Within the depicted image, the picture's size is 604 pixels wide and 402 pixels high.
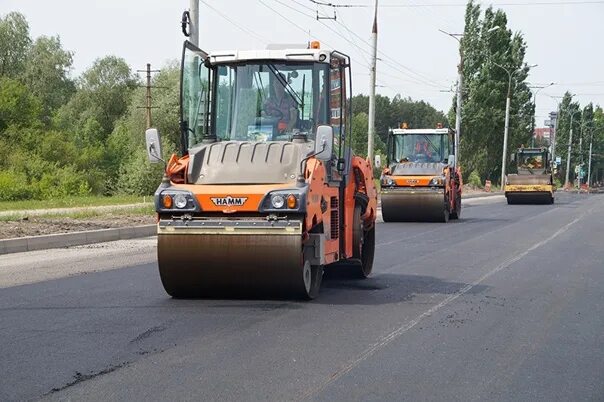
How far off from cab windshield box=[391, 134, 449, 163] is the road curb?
29.6 feet

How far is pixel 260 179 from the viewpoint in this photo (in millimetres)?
9492

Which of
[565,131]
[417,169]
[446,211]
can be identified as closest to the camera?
[417,169]

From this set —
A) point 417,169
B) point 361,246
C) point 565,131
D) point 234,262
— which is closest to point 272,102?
point 234,262

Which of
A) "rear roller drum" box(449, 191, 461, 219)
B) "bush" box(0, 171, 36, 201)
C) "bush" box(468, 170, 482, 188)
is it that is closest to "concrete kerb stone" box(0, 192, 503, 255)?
"rear roller drum" box(449, 191, 461, 219)

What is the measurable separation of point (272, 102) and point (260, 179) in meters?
1.29

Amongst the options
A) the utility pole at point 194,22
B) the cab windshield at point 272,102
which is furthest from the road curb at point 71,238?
the cab windshield at point 272,102

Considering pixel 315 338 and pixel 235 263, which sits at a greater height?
pixel 235 263

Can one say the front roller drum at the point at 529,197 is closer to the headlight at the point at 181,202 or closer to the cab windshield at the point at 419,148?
the cab windshield at the point at 419,148

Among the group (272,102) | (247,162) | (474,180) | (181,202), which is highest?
(272,102)

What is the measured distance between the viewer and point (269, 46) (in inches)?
422

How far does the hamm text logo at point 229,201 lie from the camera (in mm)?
9030

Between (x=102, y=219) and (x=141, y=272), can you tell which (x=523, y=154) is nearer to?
(x=102, y=219)

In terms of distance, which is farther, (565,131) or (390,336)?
(565,131)

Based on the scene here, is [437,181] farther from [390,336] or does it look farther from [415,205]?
[390,336]
